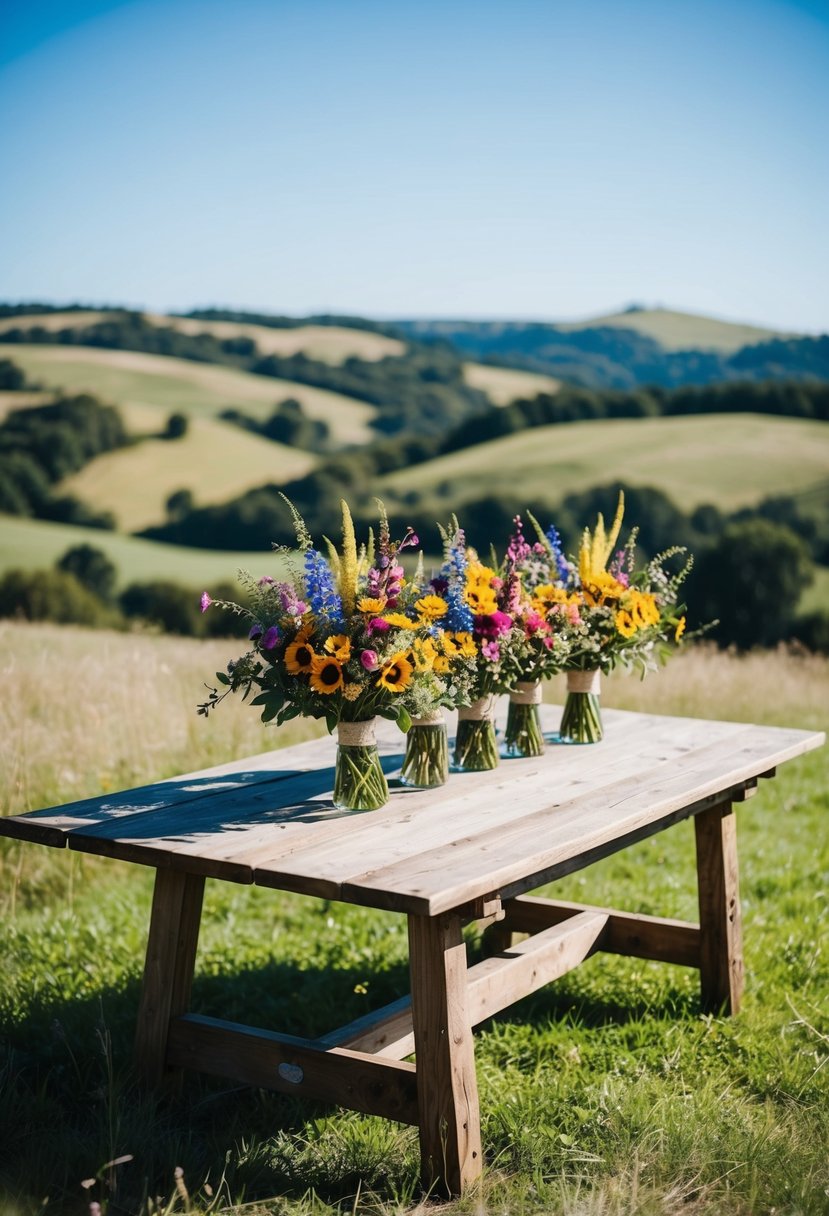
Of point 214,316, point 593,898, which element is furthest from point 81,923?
point 214,316

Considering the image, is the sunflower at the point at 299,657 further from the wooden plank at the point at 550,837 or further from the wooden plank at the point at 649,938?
the wooden plank at the point at 649,938

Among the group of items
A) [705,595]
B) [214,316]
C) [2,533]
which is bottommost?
[705,595]

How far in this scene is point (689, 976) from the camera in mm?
4336

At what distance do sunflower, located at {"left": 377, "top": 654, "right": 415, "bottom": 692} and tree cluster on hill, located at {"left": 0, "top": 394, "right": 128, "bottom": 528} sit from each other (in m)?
20.9

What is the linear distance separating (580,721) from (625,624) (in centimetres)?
40

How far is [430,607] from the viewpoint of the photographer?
9.63ft

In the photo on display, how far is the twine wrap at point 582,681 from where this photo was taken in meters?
3.71

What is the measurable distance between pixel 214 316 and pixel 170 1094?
27.8 meters

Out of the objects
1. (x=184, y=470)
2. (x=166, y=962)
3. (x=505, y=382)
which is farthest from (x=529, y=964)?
(x=505, y=382)

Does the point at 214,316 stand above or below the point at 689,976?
above

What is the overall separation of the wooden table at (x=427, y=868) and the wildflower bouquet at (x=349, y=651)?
0.77 feet

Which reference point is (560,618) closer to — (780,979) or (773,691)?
(780,979)

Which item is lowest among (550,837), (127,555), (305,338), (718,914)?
(718,914)

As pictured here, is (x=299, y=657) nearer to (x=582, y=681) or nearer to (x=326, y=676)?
(x=326, y=676)
